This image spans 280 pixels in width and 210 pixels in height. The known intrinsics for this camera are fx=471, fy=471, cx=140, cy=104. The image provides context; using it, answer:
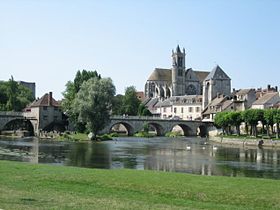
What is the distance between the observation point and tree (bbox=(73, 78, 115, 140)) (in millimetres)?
76125

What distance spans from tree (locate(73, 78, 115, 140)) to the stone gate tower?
92.1 metres

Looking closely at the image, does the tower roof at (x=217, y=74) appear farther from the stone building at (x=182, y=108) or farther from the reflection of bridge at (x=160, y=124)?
the reflection of bridge at (x=160, y=124)

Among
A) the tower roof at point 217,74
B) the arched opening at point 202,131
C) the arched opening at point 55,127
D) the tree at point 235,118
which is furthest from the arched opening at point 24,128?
the tower roof at point 217,74

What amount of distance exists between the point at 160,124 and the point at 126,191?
95.8 meters

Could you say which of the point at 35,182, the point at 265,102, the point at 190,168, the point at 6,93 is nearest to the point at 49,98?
the point at 6,93

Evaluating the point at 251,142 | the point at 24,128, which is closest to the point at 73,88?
the point at 24,128

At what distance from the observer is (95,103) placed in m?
76.6

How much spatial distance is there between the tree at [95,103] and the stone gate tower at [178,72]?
302ft

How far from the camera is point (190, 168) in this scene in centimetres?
3425

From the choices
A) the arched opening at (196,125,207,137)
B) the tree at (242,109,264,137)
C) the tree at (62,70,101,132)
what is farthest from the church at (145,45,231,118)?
the tree at (242,109,264,137)

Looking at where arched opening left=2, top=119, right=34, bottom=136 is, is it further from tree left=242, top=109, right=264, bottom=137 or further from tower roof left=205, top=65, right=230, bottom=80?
tower roof left=205, top=65, right=230, bottom=80

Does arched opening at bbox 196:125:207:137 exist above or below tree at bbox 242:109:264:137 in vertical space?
below

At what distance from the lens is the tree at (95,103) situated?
76.1m

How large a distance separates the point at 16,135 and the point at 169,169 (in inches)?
2577
